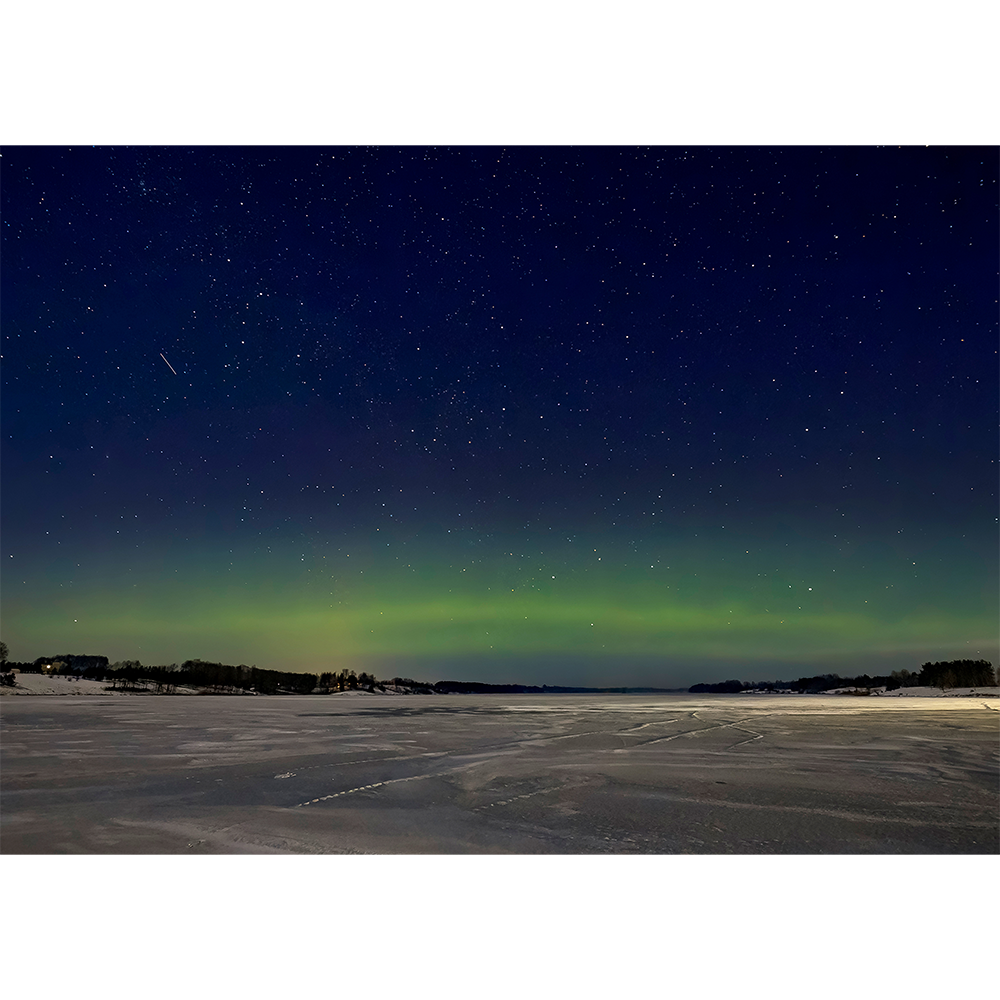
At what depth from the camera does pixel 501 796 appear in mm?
5184

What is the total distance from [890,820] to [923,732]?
771 cm

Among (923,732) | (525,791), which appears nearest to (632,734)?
(923,732)

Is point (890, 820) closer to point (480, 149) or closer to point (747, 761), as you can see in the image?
point (747, 761)

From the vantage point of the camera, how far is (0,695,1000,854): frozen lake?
4.00 m

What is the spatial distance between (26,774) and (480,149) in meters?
6.98

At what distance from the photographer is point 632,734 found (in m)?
10.4

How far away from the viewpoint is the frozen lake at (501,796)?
4.00 meters
